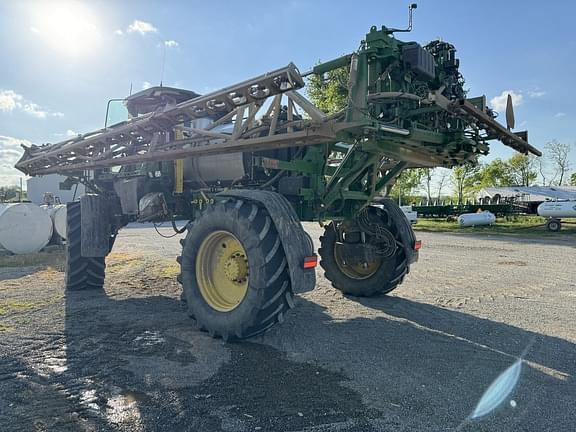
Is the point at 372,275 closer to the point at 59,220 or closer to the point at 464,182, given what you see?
the point at 59,220

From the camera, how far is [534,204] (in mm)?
33688

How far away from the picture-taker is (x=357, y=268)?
268 inches

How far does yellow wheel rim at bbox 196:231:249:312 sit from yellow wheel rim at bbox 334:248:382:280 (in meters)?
2.31

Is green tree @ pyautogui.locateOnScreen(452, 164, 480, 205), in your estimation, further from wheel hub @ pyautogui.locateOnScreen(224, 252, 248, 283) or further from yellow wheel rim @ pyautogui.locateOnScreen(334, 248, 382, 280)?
wheel hub @ pyautogui.locateOnScreen(224, 252, 248, 283)

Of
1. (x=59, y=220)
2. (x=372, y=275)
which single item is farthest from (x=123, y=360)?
(x=59, y=220)

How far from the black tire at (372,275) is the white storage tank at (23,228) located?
30.6ft

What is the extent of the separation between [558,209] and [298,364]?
1008 inches

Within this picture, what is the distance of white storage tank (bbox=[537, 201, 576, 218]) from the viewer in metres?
24.5

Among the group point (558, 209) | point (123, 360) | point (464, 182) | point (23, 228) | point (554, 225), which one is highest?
point (464, 182)

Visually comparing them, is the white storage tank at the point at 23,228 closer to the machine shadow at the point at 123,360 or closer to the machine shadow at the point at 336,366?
the machine shadow at the point at 123,360

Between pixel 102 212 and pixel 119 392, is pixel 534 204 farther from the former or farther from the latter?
pixel 119 392

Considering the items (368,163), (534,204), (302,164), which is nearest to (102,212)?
(302,164)

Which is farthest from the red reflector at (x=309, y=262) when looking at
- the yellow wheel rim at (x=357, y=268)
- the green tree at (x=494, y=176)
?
the green tree at (x=494, y=176)

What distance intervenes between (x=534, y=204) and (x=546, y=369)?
34.1 meters
